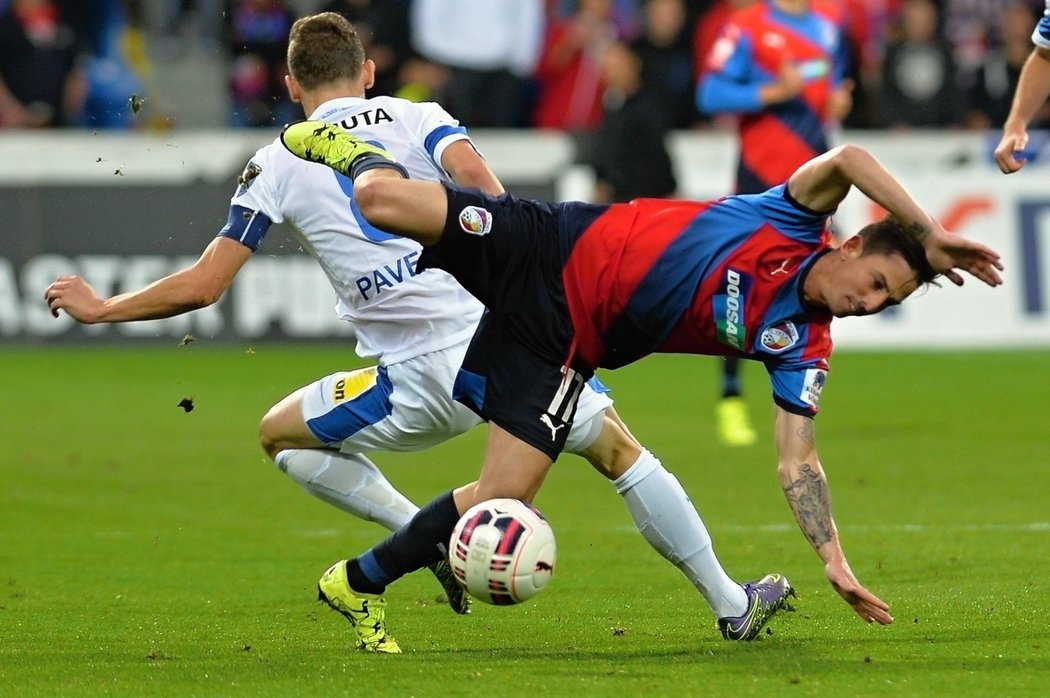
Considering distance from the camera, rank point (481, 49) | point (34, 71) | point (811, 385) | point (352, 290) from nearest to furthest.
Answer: point (811, 385)
point (352, 290)
point (481, 49)
point (34, 71)

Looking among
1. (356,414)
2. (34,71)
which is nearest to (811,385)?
(356,414)

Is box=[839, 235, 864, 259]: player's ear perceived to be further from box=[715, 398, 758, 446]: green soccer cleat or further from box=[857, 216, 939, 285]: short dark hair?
box=[715, 398, 758, 446]: green soccer cleat

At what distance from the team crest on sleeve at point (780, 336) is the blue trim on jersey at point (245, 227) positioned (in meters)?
1.82

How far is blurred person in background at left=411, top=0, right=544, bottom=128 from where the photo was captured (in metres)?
17.4

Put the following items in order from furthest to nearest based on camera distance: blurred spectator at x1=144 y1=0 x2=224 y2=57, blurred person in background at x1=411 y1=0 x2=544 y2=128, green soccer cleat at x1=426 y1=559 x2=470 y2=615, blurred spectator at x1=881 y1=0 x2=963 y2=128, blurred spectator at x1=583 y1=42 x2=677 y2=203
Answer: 1. blurred spectator at x1=144 y1=0 x2=224 y2=57
2. blurred spectator at x1=881 y1=0 x2=963 y2=128
3. blurred person in background at x1=411 y1=0 x2=544 y2=128
4. blurred spectator at x1=583 y1=42 x2=677 y2=203
5. green soccer cleat at x1=426 y1=559 x2=470 y2=615

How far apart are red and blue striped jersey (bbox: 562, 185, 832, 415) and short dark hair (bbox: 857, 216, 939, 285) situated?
0.54 ft

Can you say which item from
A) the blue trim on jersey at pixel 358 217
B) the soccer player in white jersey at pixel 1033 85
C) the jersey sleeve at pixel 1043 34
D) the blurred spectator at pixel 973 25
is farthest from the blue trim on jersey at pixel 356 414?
the blurred spectator at pixel 973 25

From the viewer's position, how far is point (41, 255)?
16.0m

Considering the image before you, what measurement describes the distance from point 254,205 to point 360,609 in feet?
4.77

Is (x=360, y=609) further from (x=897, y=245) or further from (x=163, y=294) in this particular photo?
(x=897, y=245)

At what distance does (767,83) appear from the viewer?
10984 millimetres

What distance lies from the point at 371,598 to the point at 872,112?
12771 millimetres

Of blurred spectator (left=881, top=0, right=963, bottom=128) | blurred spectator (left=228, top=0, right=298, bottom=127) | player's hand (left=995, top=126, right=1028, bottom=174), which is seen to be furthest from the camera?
blurred spectator (left=881, top=0, right=963, bottom=128)

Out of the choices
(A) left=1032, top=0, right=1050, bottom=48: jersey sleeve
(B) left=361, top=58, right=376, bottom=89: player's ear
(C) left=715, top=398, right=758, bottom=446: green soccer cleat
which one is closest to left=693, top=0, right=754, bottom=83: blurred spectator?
(C) left=715, top=398, right=758, bottom=446: green soccer cleat
